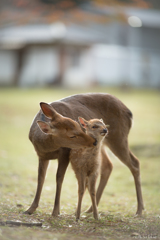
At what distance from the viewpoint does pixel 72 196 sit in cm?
644

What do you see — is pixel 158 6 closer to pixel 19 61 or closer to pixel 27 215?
pixel 27 215

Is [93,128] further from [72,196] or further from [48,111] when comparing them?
[72,196]

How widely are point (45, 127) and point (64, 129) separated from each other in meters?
0.20

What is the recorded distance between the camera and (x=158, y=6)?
1326cm

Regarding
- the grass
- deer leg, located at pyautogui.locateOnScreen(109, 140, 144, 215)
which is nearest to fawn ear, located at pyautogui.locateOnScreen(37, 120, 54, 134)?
the grass

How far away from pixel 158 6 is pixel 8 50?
53.5 ft

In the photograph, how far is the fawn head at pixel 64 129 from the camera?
14.1 feet

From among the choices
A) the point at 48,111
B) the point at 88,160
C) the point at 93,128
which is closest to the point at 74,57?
the point at 88,160

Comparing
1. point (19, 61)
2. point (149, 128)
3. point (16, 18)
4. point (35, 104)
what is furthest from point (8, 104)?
point (19, 61)

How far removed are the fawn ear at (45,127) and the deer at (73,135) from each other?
0.04m

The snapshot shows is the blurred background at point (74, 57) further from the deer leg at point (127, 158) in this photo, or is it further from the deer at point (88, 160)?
the deer at point (88, 160)

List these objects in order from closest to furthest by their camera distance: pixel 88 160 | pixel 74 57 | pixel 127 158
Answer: pixel 88 160 < pixel 127 158 < pixel 74 57

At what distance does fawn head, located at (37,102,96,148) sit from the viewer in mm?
4285

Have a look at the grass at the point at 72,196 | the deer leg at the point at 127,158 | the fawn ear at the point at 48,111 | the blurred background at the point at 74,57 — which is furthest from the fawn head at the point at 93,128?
the blurred background at the point at 74,57
